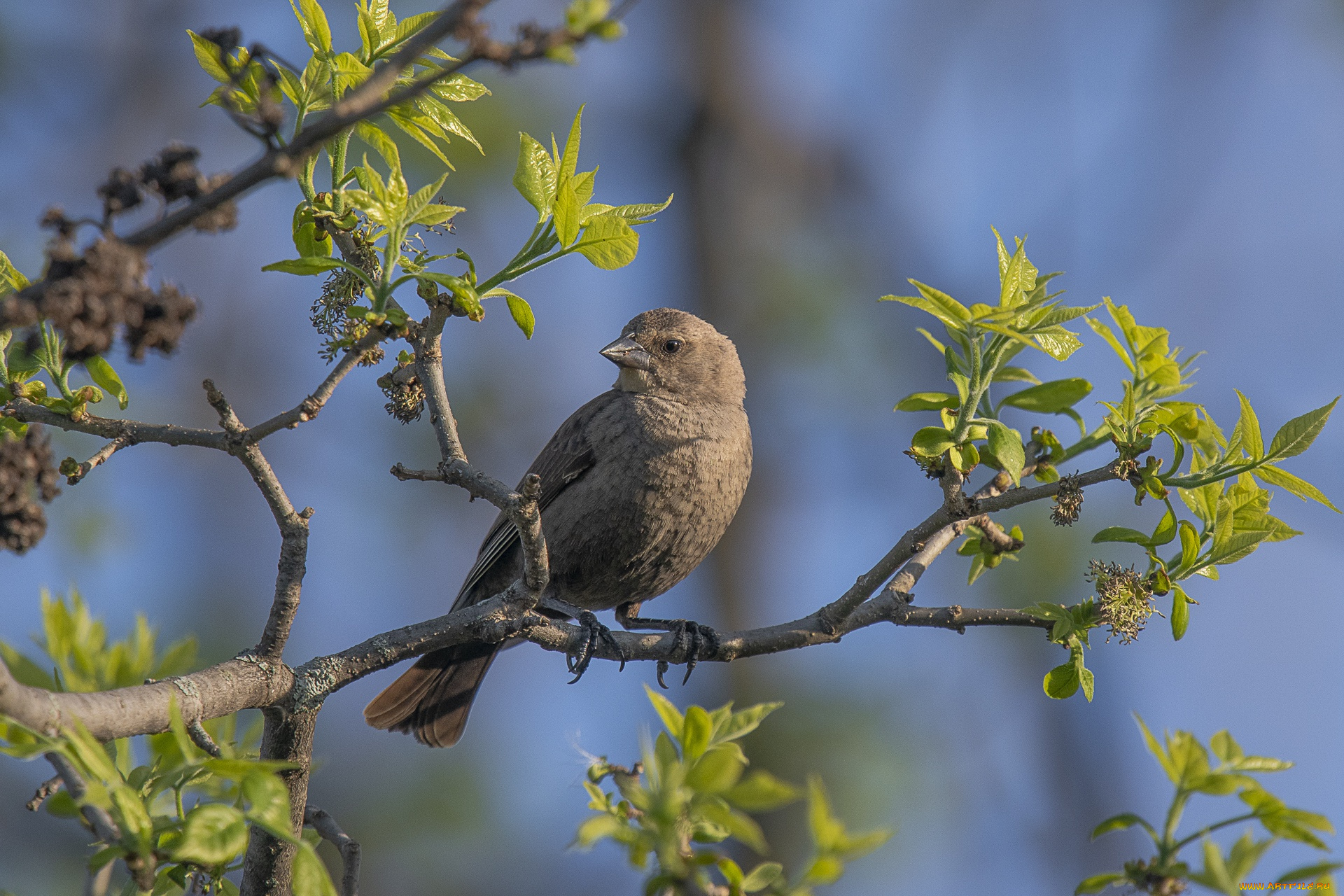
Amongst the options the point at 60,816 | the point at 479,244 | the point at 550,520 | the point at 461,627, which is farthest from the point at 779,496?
the point at 60,816

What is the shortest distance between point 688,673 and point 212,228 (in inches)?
135

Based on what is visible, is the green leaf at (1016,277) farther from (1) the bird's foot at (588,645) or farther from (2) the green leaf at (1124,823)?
(1) the bird's foot at (588,645)

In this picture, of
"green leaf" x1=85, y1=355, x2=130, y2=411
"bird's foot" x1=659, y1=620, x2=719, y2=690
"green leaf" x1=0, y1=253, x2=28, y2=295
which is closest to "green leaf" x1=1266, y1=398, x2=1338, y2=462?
"bird's foot" x1=659, y1=620, x2=719, y2=690

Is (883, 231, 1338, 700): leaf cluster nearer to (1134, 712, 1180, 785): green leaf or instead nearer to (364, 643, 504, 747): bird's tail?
(1134, 712, 1180, 785): green leaf

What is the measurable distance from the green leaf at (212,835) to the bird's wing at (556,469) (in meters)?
3.34

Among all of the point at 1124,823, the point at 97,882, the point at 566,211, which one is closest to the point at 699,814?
the point at 1124,823

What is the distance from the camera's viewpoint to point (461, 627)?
119 inches

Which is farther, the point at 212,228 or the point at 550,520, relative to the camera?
the point at 550,520

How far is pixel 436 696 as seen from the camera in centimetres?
538

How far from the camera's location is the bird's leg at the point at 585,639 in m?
3.93

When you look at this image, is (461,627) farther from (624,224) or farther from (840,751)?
(840,751)

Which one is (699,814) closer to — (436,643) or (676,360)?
(436,643)

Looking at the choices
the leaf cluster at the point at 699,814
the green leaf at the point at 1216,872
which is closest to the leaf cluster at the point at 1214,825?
the green leaf at the point at 1216,872

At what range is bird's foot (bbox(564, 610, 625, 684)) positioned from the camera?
12.8ft
